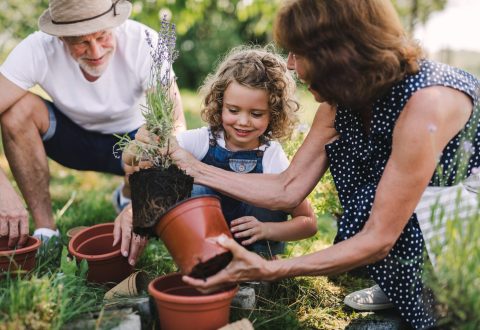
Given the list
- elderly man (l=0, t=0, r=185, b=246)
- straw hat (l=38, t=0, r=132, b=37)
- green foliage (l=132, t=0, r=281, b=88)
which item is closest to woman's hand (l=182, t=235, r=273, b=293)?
elderly man (l=0, t=0, r=185, b=246)

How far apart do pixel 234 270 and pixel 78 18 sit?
1.79 meters

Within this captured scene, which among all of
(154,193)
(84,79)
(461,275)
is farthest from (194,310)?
(84,79)

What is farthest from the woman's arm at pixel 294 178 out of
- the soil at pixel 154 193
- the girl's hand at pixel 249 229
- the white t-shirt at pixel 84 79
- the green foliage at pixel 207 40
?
the green foliage at pixel 207 40

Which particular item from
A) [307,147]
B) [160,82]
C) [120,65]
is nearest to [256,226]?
[307,147]

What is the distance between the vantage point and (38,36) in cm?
329

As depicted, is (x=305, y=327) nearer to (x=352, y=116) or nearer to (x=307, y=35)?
(x=352, y=116)

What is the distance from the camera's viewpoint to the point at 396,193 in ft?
6.74

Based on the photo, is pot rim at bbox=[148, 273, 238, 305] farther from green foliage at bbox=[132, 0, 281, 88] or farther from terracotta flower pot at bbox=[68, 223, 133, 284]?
green foliage at bbox=[132, 0, 281, 88]

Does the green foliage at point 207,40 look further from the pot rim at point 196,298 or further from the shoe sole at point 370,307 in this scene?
the pot rim at point 196,298

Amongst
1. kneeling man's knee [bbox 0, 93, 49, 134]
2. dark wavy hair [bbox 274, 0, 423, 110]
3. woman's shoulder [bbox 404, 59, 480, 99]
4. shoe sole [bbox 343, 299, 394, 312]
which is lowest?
shoe sole [bbox 343, 299, 394, 312]

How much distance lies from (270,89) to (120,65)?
3.66ft

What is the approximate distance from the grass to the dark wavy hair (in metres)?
1.02

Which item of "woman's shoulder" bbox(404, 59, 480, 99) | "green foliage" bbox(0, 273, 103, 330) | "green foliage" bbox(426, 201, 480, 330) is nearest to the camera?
"green foliage" bbox(426, 201, 480, 330)

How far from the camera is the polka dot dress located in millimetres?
2148
